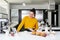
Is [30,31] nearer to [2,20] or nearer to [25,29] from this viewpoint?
[25,29]

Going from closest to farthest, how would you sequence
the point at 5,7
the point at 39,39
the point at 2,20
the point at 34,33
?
the point at 39,39 < the point at 34,33 < the point at 2,20 < the point at 5,7

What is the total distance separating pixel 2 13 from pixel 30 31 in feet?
1.58

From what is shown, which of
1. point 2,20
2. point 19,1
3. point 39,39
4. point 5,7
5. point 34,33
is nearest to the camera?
point 39,39

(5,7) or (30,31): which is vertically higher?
(5,7)

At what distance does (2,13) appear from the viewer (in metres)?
1.73

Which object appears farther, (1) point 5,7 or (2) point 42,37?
(1) point 5,7

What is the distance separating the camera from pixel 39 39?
4.37 ft

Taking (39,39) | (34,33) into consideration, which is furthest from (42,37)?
(34,33)

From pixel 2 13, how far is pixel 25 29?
1.32 ft

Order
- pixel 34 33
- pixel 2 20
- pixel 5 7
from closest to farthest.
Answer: pixel 34 33 → pixel 2 20 → pixel 5 7

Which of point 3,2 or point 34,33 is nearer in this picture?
point 34,33

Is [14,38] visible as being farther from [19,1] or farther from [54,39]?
[19,1]

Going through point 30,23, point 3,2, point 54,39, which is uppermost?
point 3,2

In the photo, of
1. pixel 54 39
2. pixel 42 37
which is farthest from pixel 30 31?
pixel 54 39
